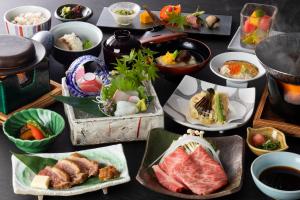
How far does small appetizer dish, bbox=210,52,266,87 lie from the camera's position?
2525 millimetres

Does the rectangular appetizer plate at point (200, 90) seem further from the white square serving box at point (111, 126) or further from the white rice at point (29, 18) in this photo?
the white rice at point (29, 18)

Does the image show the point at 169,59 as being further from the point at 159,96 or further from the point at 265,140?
the point at 265,140

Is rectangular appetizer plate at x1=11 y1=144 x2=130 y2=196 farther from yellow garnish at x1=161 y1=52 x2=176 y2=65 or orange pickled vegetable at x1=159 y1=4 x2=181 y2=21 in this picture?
orange pickled vegetable at x1=159 y1=4 x2=181 y2=21

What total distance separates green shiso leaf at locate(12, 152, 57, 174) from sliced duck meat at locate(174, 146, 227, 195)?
48cm

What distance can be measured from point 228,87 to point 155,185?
758 mm

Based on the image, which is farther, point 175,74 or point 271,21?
point 271,21

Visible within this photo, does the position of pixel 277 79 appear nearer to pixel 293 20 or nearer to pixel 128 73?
pixel 128 73

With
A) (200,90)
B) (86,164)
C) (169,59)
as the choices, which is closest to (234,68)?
(200,90)

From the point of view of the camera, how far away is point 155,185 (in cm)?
192

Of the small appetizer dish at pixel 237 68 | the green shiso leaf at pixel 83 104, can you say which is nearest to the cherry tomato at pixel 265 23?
the small appetizer dish at pixel 237 68

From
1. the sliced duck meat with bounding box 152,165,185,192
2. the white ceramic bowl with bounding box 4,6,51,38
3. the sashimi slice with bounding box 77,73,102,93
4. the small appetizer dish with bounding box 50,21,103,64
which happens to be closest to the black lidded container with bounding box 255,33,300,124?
the sliced duck meat with bounding box 152,165,185,192

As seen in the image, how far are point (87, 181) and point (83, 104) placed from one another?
0.39 meters

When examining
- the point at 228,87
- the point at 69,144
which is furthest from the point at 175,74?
the point at 69,144

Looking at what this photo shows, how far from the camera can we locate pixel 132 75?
226cm
